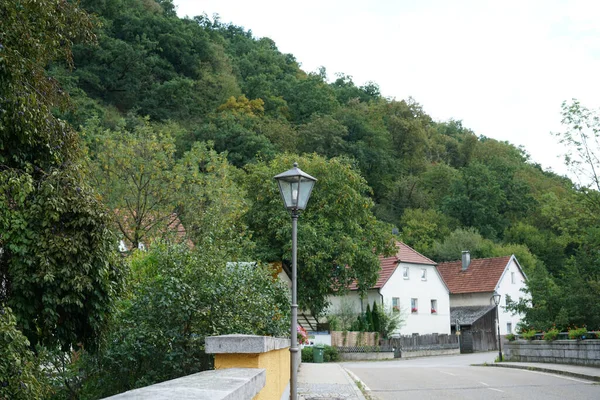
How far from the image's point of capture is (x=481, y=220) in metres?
76.5

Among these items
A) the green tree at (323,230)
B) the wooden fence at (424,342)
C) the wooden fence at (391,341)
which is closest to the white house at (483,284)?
the wooden fence at (424,342)

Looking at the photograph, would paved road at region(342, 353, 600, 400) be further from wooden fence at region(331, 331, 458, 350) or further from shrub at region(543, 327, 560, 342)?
wooden fence at region(331, 331, 458, 350)

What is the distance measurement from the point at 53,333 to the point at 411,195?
6781cm

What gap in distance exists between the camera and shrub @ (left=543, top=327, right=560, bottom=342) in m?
26.4

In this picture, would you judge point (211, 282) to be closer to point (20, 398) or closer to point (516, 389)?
point (20, 398)

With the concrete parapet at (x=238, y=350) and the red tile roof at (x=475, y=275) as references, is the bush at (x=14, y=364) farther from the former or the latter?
the red tile roof at (x=475, y=275)

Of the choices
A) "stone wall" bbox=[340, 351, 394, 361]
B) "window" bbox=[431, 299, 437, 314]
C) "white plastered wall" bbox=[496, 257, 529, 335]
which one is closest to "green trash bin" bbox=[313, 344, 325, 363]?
"stone wall" bbox=[340, 351, 394, 361]

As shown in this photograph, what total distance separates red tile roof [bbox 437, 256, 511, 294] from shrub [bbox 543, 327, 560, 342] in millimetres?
31475

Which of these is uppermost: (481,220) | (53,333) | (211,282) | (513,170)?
(513,170)

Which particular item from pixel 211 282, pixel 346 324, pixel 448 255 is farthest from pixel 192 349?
pixel 448 255

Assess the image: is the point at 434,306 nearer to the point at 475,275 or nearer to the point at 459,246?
the point at 475,275

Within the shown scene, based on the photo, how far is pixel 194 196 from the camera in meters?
28.3

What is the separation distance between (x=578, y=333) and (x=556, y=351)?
2528mm

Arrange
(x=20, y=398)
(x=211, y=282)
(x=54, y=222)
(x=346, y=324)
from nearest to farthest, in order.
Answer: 1. (x=20, y=398)
2. (x=54, y=222)
3. (x=211, y=282)
4. (x=346, y=324)
